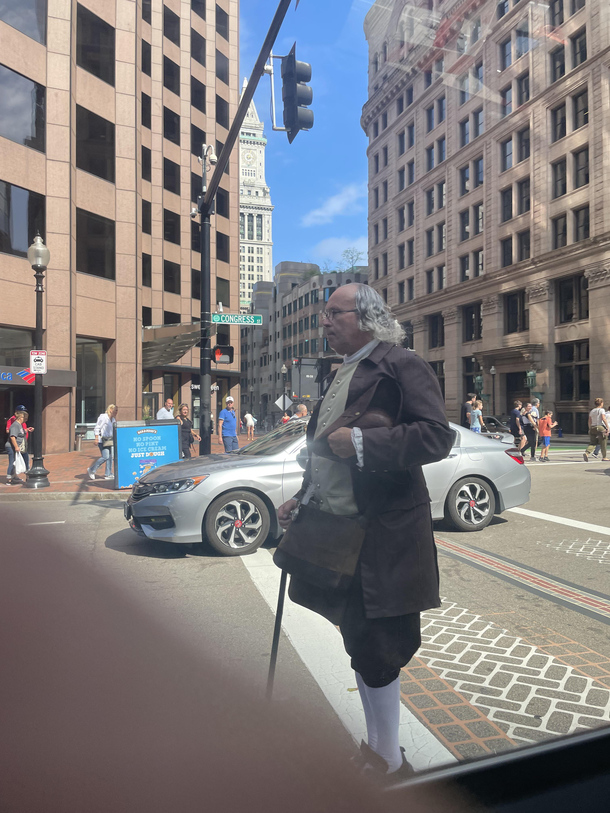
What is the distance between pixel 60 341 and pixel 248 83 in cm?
1451

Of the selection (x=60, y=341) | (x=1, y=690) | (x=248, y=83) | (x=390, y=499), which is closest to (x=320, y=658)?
(x=1, y=690)

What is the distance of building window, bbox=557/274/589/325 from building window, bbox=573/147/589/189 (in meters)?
4.78

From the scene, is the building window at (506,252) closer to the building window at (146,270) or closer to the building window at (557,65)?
the building window at (557,65)

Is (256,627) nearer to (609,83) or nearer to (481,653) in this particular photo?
(481,653)

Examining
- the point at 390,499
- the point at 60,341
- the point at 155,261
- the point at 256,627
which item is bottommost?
the point at 256,627

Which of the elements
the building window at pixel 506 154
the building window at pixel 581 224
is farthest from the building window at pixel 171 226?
the building window at pixel 581 224

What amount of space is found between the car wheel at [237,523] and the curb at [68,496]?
5.29 m

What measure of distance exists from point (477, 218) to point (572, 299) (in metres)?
9.82

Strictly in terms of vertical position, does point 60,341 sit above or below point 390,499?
above

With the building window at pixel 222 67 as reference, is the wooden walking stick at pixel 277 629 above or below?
below

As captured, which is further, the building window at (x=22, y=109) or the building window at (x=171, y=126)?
the building window at (x=171, y=126)

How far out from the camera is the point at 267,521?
22.8 ft

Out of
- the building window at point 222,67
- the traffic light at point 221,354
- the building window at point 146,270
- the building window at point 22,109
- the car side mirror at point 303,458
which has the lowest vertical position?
the car side mirror at point 303,458

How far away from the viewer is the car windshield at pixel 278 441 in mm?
7395
